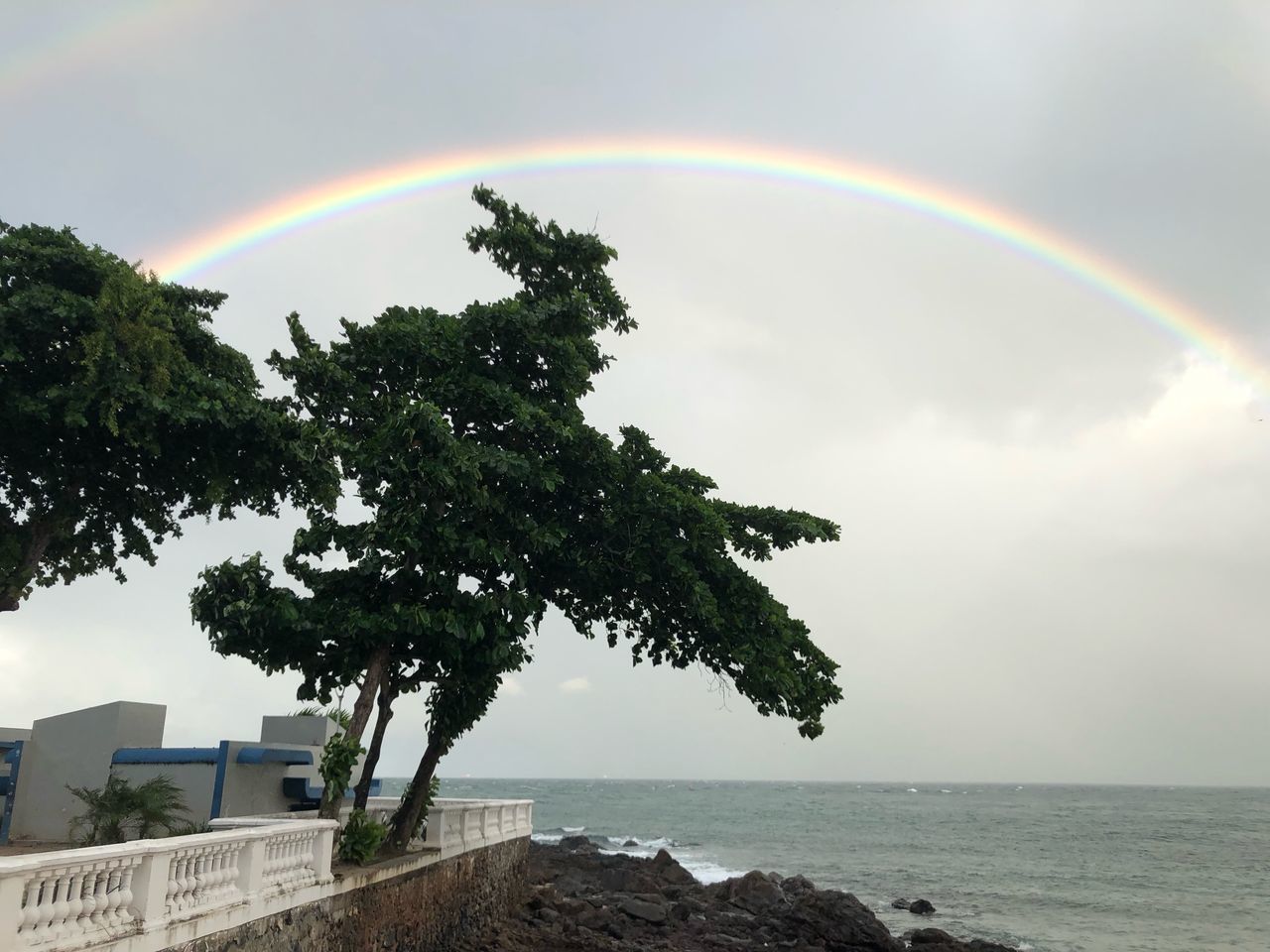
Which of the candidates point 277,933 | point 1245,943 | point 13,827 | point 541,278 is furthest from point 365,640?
point 1245,943

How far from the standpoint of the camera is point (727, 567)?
1667 cm

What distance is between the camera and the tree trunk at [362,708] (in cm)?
1322

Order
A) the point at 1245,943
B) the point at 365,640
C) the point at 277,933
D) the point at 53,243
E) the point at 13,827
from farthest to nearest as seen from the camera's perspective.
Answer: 1. the point at 1245,943
2. the point at 13,827
3. the point at 53,243
4. the point at 365,640
5. the point at 277,933

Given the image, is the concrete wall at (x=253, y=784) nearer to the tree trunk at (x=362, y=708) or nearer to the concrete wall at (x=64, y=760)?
the concrete wall at (x=64, y=760)

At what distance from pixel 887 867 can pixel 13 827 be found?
129 feet

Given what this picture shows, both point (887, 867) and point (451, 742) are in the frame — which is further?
point (887, 867)

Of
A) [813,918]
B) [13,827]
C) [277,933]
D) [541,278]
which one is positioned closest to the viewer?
[277,933]

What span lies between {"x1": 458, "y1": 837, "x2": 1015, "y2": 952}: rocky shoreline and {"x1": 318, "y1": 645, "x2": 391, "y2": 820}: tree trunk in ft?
16.4

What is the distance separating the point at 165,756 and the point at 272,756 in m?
2.10

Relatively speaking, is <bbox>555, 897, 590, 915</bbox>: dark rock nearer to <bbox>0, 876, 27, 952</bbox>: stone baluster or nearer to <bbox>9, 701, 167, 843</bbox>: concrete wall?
<bbox>9, 701, 167, 843</bbox>: concrete wall

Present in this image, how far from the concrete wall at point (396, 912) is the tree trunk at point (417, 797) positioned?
27.6 inches

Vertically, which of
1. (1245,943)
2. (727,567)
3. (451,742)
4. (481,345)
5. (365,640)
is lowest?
(1245,943)

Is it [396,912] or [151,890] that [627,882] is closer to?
[396,912]

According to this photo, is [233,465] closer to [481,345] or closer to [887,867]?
[481,345]
